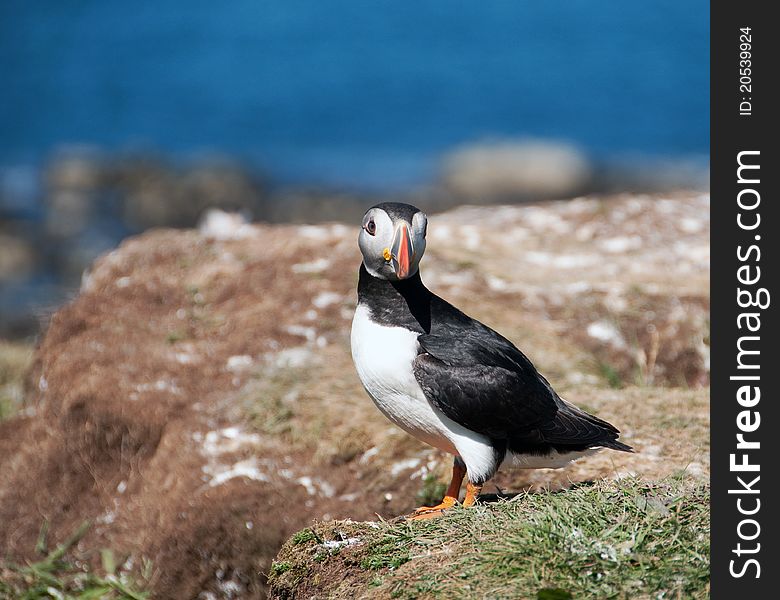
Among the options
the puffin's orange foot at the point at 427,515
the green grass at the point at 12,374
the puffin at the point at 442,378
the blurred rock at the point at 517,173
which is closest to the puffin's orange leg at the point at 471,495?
the puffin at the point at 442,378

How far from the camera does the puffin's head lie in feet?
14.8

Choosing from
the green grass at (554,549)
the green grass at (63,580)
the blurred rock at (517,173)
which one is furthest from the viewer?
the blurred rock at (517,173)

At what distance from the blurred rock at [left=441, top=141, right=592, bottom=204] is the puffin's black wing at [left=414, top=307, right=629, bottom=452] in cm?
1785

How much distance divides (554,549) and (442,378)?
1.08 meters

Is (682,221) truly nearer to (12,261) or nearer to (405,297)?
(405,297)

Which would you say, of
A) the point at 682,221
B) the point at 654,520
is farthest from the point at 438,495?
the point at 682,221

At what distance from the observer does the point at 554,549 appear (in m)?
3.65

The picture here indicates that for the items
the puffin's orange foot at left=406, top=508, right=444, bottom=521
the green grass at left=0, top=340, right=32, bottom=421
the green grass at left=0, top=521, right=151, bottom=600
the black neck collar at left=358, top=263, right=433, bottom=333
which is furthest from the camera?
the green grass at left=0, top=340, right=32, bottom=421

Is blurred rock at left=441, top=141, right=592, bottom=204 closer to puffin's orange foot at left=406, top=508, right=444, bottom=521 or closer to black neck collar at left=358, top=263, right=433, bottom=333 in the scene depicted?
black neck collar at left=358, top=263, right=433, bottom=333

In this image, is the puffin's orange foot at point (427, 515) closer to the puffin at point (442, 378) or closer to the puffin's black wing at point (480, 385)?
the puffin at point (442, 378)

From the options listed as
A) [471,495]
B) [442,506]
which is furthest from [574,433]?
[442,506]

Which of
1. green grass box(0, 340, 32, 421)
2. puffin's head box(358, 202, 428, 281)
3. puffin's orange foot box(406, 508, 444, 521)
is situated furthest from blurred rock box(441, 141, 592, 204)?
puffin's orange foot box(406, 508, 444, 521)

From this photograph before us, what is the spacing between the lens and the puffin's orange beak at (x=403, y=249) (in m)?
4.49
